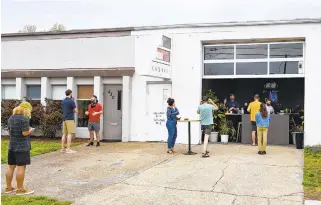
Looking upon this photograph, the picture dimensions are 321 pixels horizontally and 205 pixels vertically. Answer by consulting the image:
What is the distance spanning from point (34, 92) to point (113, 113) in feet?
12.8

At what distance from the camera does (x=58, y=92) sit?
16922 millimetres

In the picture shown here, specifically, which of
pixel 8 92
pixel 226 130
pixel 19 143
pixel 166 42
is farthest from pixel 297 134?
pixel 8 92

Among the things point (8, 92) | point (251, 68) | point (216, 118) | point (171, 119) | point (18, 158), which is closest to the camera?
point (18, 158)

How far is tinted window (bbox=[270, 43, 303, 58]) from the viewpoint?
46.9 ft

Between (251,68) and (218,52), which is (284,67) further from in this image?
(218,52)

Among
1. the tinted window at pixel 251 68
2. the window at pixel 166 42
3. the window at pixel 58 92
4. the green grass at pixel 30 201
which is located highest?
the window at pixel 166 42

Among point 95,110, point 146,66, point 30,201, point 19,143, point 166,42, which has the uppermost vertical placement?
point 166,42

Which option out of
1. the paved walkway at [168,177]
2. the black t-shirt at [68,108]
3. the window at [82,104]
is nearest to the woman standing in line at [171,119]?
the paved walkway at [168,177]

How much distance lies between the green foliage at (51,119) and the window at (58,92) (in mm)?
562

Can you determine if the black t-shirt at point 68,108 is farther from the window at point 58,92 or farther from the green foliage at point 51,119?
the window at point 58,92

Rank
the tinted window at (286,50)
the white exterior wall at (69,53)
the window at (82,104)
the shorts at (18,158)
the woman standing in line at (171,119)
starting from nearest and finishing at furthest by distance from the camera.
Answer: the shorts at (18,158) → the woman standing in line at (171,119) → the tinted window at (286,50) → the white exterior wall at (69,53) → the window at (82,104)

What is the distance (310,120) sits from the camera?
1362cm

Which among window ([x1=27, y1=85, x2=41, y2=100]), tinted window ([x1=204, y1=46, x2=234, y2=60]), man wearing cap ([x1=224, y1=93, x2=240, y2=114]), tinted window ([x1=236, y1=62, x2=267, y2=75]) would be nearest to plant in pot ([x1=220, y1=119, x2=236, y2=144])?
man wearing cap ([x1=224, y1=93, x2=240, y2=114])

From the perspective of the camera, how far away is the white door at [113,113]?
16.0 meters
